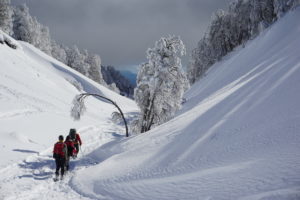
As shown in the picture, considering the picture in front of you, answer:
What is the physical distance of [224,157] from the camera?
30.9 feet

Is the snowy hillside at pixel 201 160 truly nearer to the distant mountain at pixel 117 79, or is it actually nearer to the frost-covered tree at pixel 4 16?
the frost-covered tree at pixel 4 16

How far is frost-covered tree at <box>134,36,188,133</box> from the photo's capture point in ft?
76.3

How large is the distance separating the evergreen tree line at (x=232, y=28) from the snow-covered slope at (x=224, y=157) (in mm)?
40244

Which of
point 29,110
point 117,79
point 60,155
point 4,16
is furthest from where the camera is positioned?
point 117,79

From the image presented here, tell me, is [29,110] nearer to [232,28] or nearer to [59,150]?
[59,150]

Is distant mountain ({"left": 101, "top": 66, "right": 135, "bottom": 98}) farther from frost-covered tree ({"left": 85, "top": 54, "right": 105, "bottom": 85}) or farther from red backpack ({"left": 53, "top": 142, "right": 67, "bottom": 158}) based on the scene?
red backpack ({"left": 53, "top": 142, "right": 67, "bottom": 158})

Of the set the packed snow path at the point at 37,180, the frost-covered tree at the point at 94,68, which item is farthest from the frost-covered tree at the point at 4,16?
the packed snow path at the point at 37,180

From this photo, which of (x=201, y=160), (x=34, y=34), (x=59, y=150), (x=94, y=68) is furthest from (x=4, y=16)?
(x=201, y=160)

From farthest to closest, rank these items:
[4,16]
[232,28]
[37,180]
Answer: [232,28] → [4,16] → [37,180]

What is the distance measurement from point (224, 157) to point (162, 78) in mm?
14429

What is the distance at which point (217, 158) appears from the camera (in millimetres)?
9578

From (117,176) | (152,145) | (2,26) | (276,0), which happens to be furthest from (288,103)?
(2,26)

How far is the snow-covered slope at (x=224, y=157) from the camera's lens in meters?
7.17

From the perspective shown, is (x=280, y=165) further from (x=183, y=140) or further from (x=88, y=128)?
(x=88, y=128)
